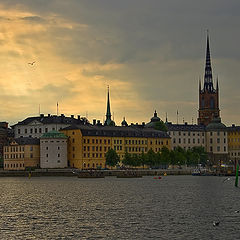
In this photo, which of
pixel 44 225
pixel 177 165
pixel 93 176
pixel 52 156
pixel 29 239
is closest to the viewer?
pixel 29 239

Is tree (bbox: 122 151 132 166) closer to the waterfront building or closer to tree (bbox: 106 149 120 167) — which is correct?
tree (bbox: 106 149 120 167)

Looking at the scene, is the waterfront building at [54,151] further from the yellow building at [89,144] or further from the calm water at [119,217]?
the calm water at [119,217]

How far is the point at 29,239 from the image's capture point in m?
48.9

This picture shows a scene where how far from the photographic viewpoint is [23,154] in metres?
186

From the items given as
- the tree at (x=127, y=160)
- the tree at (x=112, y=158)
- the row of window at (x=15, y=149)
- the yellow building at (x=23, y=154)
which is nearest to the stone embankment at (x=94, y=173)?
the tree at (x=127, y=160)

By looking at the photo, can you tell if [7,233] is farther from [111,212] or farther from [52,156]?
[52,156]

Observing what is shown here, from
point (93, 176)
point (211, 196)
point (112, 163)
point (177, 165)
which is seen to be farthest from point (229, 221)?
point (177, 165)

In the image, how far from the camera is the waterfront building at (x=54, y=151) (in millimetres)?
182375

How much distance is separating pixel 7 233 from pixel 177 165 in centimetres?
15021

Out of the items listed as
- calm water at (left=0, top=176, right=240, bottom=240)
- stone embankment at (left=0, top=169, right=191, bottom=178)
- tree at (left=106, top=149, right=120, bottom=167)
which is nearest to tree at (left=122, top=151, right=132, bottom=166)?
tree at (left=106, top=149, right=120, bottom=167)

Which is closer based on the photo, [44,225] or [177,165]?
[44,225]

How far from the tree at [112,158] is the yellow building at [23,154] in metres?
19.6

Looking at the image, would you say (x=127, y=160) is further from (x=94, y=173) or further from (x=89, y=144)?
(x=94, y=173)

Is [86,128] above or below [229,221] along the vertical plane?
above
